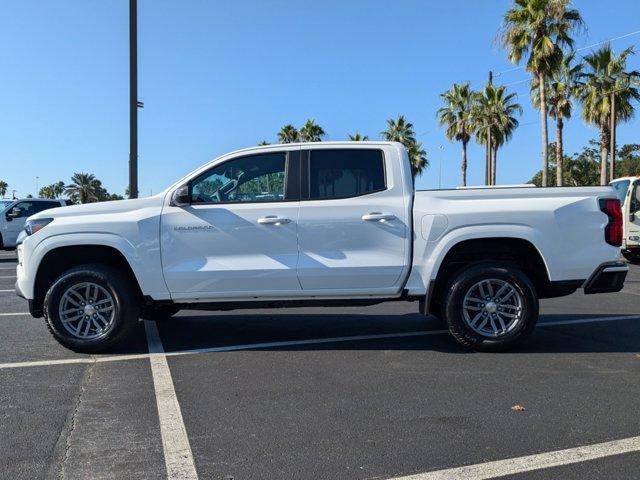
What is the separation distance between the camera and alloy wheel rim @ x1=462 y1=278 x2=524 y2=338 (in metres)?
5.83

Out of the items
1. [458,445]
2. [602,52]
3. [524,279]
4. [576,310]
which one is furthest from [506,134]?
[458,445]

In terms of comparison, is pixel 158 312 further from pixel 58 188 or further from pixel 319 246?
pixel 58 188

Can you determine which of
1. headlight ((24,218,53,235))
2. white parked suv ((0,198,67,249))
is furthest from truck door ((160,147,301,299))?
white parked suv ((0,198,67,249))

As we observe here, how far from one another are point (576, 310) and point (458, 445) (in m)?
5.44

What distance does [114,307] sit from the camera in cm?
585

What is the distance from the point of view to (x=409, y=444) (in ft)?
12.0

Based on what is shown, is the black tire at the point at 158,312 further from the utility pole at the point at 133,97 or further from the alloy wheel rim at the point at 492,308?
the utility pole at the point at 133,97

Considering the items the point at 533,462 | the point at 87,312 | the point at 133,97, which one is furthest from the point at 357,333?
the point at 133,97

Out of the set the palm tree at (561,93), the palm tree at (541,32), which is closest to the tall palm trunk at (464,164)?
the palm tree at (561,93)

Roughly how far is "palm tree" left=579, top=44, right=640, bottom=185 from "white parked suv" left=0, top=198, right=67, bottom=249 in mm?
25767

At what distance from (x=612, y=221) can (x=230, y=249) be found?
3.72 meters

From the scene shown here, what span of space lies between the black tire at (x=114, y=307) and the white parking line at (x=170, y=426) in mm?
430

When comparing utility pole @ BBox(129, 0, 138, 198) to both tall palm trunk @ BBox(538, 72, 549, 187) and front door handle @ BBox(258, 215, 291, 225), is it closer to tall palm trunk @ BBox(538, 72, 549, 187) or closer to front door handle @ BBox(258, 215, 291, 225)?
front door handle @ BBox(258, 215, 291, 225)

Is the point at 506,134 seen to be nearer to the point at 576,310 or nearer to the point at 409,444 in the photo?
the point at 576,310
